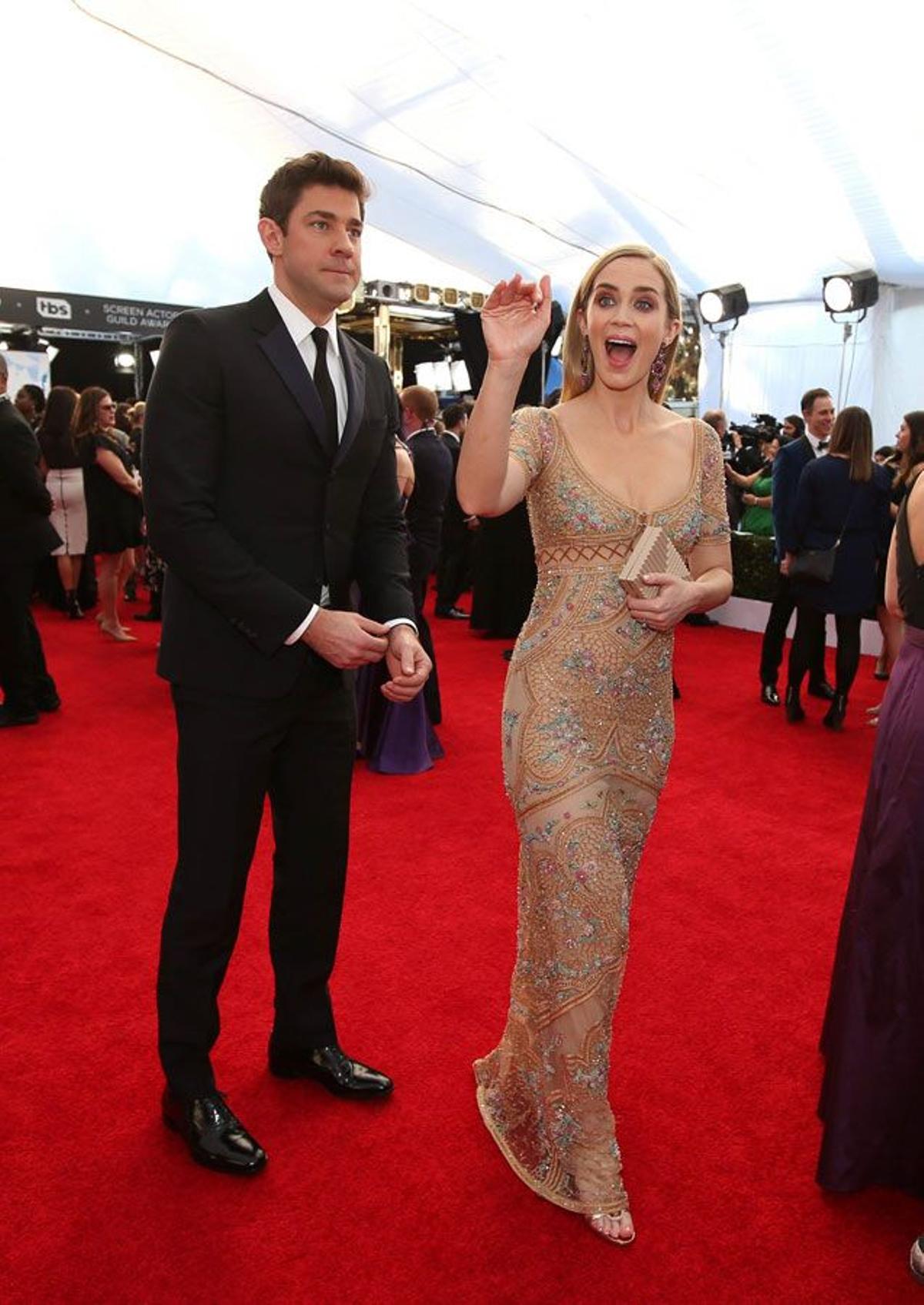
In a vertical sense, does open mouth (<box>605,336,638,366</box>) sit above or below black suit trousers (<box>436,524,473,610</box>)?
above

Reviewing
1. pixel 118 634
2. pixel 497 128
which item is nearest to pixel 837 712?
pixel 118 634

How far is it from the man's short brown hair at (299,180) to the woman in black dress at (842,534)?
164 inches

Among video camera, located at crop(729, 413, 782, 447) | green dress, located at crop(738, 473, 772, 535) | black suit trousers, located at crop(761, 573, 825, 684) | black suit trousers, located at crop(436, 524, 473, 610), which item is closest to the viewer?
black suit trousers, located at crop(761, 573, 825, 684)

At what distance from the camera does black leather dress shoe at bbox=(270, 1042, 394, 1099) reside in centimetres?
240

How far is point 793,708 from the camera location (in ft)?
18.9

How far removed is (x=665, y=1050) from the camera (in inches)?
104

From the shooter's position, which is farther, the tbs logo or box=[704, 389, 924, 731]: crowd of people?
the tbs logo

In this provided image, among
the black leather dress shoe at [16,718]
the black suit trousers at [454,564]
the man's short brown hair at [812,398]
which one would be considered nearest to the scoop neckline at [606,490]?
the black leather dress shoe at [16,718]

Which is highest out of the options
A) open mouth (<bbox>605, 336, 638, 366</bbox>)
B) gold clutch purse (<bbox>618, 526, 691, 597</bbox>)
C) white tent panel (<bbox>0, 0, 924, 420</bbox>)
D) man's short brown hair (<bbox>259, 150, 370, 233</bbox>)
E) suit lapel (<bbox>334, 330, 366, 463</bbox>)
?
white tent panel (<bbox>0, 0, 924, 420</bbox>)

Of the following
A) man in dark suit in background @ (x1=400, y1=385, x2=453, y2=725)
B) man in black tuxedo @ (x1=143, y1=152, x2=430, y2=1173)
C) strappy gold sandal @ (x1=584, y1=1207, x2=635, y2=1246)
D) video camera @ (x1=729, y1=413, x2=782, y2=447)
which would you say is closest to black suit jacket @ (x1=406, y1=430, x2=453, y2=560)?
man in dark suit in background @ (x1=400, y1=385, x2=453, y2=725)

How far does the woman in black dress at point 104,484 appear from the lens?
7219 mm

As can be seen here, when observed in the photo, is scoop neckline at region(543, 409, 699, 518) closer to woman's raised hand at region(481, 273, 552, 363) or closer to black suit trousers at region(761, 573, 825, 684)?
woman's raised hand at region(481, 273, 552, 363)

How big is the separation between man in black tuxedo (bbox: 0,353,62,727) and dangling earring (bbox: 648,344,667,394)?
3669 millimetres

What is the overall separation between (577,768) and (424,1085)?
38.5 inches
